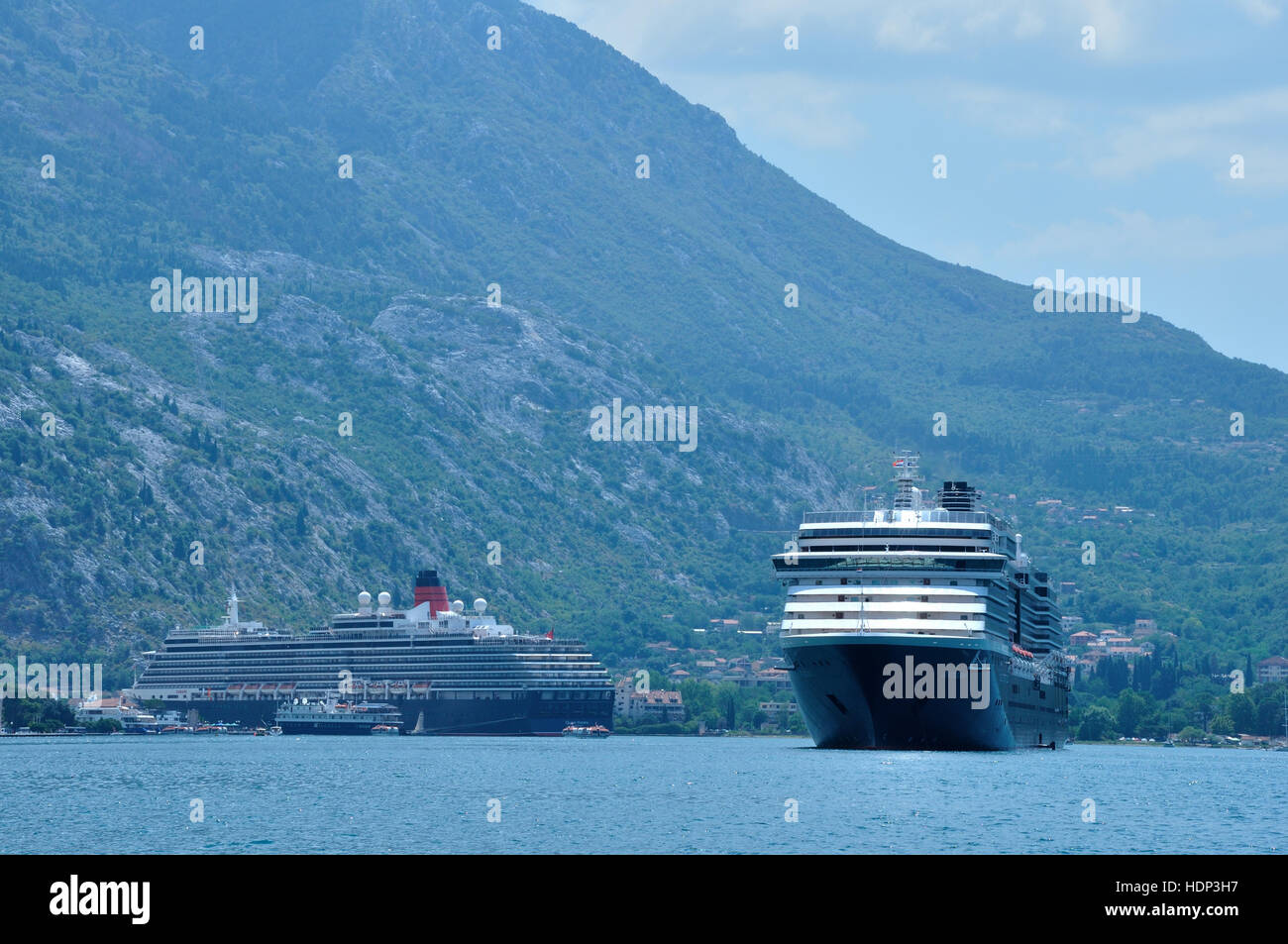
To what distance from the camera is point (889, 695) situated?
125500 mm

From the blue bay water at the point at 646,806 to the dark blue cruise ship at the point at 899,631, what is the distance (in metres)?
2.67

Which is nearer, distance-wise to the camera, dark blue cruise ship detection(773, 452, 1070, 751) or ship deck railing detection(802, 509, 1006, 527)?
dark blue cruise ship detection(773, 452, 1070, 751)

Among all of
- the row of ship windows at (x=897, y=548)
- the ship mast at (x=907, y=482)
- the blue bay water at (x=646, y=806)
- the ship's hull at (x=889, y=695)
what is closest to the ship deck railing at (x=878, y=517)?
the row of ship windows at (x=897, y=548)

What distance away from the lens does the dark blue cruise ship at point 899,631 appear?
12619cm

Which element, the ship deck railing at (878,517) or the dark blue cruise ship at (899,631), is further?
the ship deck railing at (878,517)

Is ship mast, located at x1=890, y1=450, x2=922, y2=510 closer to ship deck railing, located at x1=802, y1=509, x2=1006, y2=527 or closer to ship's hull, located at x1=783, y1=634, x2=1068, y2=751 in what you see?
ship deck railing, located at x1=802, y1=509, x2=1006, y2=527

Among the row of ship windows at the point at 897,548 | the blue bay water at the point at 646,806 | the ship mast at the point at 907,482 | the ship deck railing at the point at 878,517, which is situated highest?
the ship mast at the point at 907,482

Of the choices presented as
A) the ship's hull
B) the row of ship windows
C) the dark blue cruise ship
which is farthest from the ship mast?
the ship's hull

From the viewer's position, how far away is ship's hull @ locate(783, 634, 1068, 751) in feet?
412

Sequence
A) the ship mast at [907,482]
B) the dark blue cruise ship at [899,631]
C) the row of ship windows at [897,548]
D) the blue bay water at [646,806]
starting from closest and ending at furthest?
the blue bay water at [646,806]
the dark blue cruise ship at [899,631]
the row of ship windows at [897,548]
the ship mast at [907,482]

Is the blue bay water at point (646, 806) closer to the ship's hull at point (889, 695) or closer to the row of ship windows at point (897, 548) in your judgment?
the ship's hull at point (889, 695)

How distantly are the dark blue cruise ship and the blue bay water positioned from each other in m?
2.67

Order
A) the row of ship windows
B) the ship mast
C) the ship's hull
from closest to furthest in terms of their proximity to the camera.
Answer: the ship's hull, the row of ship windows, the ship mast

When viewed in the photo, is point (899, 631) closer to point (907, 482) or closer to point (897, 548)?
point (897, 548)
